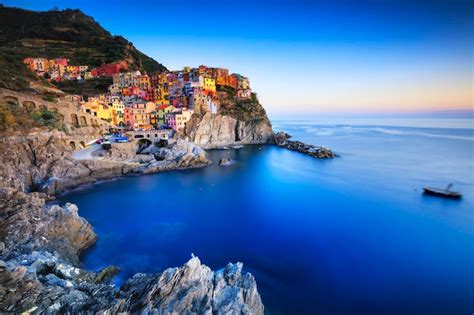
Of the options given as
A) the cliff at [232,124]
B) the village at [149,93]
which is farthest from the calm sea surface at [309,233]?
the cliff at [232,124]

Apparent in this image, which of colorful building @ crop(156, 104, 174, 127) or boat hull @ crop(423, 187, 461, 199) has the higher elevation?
colorful building @ crop(156, 104, 174, 127)

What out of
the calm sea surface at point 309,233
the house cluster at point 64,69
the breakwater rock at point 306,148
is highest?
the house cluster at point 64,69

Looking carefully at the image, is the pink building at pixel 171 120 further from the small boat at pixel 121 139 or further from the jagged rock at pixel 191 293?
the jagged rock at pixel 191 293

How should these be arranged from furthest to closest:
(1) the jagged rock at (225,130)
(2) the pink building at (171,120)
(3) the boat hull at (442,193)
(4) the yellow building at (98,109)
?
1. (1) the jagged rock at (225,130)
2. (2) the pink building at (171,120)
3. (4) the yellow building at (98,109)
4. (3) the boat hull at (442,193)

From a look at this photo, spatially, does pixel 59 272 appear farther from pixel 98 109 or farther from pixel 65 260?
pixel 98 109

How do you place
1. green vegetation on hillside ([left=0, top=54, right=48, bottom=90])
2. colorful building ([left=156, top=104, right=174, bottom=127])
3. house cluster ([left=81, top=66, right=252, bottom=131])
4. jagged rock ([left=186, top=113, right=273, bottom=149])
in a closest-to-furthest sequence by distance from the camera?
green vegetation on hillside ([left=0, top=54, right=48, bottom=90]) → house cluster ([left=81, top=66, right=252, bottom=131]) → colorful building ([left=156, top=104, right=174, bottom=127]) → jagged rock ([left=186, top=113, right=273, bottom=149])

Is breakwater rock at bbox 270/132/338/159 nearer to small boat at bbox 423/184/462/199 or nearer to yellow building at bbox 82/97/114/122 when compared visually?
small boat at bbox 423/184/462/199

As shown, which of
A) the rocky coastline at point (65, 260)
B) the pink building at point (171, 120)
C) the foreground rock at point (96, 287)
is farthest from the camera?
the pink building at point (171, 120)

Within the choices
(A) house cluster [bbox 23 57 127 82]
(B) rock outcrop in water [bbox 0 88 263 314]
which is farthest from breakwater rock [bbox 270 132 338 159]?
(A) house cluster [bbox 23 57 127 82]

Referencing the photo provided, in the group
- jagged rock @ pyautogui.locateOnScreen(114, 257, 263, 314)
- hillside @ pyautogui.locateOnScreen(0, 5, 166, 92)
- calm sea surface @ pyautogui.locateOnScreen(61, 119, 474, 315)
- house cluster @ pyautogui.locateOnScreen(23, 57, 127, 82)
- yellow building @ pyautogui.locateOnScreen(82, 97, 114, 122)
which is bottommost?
calm sea surface @ pyautogui.locateOnScreen(61, 119, 474, 315)
